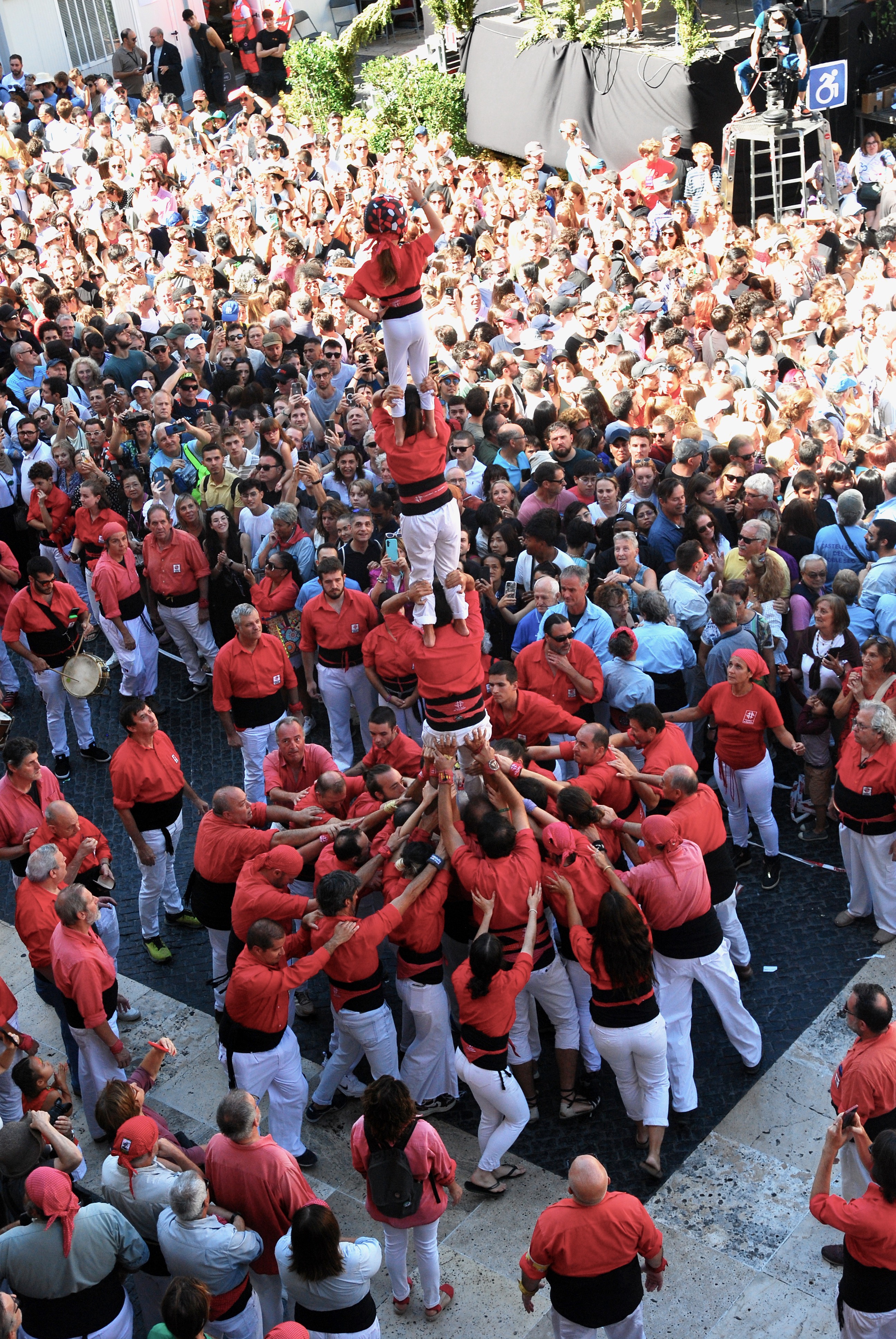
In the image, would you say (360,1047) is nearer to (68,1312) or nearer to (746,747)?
(68,1312)

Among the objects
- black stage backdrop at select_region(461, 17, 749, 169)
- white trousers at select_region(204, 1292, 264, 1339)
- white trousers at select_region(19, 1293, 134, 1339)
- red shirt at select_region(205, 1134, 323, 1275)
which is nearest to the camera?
white trousers at select_region(19, 1293, 134, 1339)

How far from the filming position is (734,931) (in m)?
8.11

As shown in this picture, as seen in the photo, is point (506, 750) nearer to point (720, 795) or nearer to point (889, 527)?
point (720, 795)

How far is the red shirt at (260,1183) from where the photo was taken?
6.09 m

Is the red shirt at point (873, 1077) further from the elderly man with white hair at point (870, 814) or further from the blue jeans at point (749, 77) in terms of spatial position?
the blue jeans at point (749, 77)

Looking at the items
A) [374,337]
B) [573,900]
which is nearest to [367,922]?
[573,900]

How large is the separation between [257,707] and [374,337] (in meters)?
5.41

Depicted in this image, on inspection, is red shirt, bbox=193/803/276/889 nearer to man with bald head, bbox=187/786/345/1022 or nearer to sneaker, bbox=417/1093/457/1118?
man with bald head, bbox=187/786/345/1022

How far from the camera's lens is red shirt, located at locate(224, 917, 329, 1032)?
693 centimetres

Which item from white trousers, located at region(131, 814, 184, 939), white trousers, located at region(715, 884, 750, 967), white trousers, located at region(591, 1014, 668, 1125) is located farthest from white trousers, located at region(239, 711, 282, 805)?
white trousers, located at region(591, 1014, 668, 1125)

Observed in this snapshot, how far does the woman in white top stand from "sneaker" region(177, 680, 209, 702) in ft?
22.9

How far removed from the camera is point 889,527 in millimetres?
9430

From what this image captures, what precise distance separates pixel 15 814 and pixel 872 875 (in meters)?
5.45

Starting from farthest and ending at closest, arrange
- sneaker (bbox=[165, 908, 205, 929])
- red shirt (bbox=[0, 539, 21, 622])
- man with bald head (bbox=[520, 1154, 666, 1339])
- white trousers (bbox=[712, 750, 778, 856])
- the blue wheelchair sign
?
the blue wheelchair sign → red shirt (bbox=[0, 539, 21, 622]) → sneaker (bbox=[165, 908, 205, 929]) → white trousers (bbox=[712, 750, 778, 856]) → man with bald head (bbox=[520, 1154, 666, 1339])
